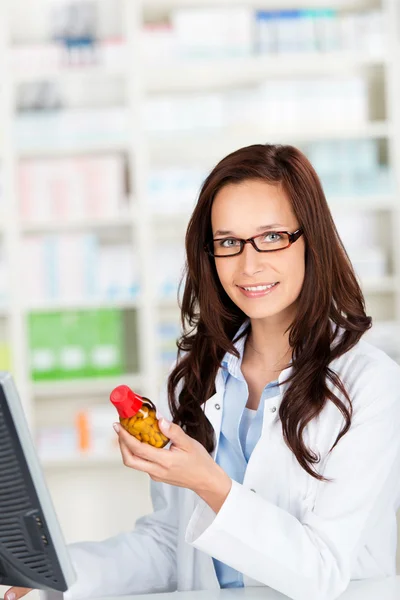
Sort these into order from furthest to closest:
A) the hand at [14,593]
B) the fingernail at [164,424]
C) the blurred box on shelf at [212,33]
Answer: the blurred box on shelf at [212,33], the hand at [14,593], the fingernail at [164,424]

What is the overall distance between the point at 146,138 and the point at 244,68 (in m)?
0.55

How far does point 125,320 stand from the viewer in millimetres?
3842

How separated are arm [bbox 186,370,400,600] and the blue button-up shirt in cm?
18

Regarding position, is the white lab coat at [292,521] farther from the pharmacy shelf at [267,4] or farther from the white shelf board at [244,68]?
the pharmacy shelf at [267,4]

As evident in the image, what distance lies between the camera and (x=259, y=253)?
4.62 feet

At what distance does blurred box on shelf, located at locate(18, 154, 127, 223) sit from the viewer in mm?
3654

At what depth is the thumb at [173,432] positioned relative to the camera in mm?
1097

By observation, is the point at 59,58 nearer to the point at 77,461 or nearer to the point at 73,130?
the point at 73,130

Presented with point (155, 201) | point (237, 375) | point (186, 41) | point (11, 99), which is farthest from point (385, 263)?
point (237, 375)

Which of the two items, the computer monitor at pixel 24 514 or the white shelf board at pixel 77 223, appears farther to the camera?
the white shelf board at pixel 77 223

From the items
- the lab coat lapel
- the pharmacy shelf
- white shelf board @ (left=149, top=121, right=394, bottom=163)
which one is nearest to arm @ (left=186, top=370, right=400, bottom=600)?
the lab coat lapel

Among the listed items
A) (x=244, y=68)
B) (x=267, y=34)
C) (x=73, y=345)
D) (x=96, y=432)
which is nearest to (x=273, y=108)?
(x=244, y=68)

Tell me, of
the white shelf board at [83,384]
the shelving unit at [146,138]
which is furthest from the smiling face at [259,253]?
the white shelf board at [83,384]

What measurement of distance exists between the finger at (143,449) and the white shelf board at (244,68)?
2824 millimetres
